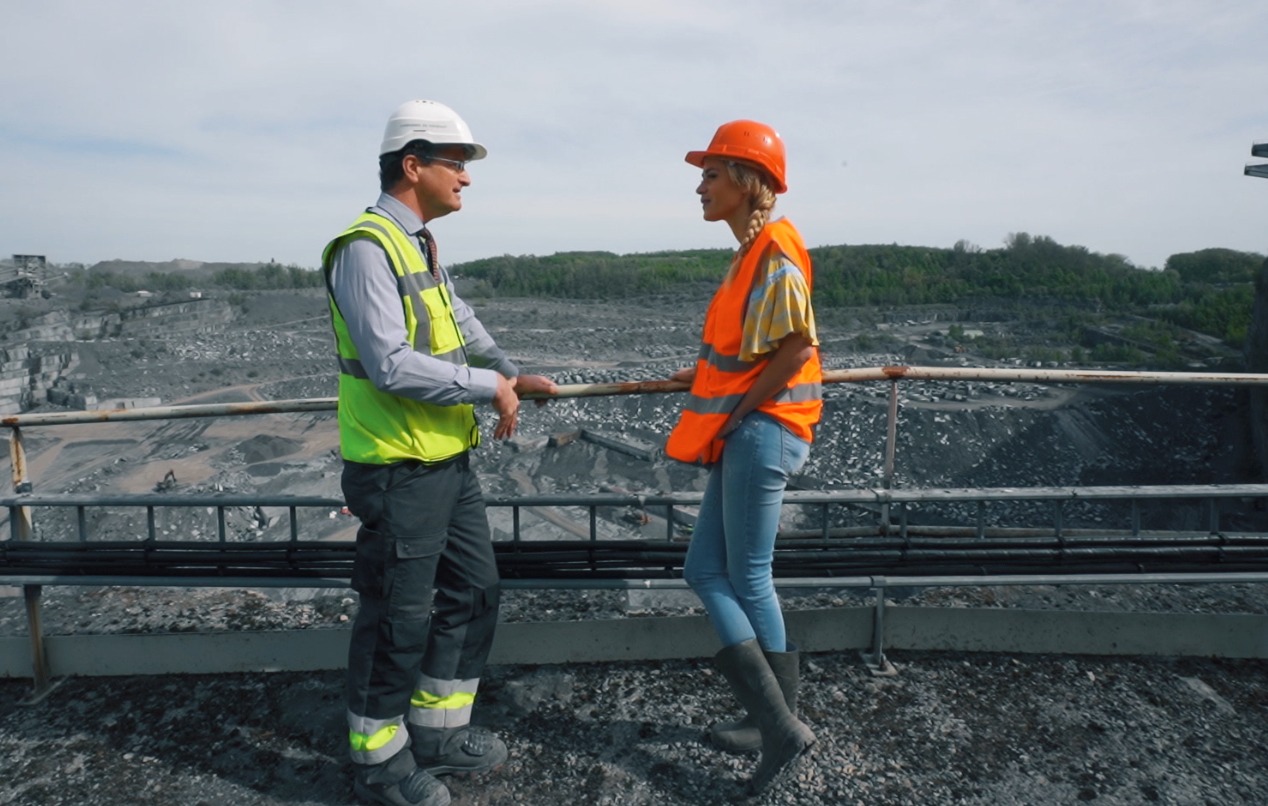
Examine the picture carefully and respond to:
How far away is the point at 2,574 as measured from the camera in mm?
2963

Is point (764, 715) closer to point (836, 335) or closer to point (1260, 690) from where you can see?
point (1260, 690)

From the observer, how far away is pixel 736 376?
2395 mm

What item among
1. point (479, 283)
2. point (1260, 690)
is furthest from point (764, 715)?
point (479, 283)

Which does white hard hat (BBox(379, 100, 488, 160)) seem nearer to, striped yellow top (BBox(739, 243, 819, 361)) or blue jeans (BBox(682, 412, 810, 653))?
striped yellow top (BBox(739, 243, 819, 361))

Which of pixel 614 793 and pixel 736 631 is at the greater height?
pixel 736 631

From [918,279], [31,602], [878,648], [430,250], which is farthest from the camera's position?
[918,279]

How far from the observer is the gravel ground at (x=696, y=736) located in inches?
97.0

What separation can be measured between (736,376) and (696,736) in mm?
1123

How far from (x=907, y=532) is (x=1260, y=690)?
1225 mm

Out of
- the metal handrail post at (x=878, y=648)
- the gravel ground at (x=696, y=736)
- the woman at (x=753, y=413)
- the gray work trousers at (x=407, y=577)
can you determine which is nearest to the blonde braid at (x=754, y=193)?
the woman at (x=753, y=413)

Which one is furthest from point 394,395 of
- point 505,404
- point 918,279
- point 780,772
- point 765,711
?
point 918,279

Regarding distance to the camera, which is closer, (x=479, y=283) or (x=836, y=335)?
(x=836, y=335)

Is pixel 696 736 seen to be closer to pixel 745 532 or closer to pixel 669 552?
pixel 669 552

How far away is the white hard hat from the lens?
2344 mm
